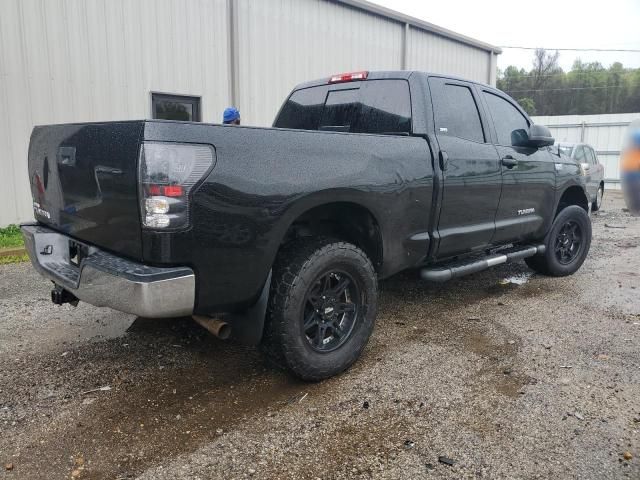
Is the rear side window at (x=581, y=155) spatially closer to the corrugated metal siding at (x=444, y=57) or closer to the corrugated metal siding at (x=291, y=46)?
the corrugated metal siding at (x=444, y=57)

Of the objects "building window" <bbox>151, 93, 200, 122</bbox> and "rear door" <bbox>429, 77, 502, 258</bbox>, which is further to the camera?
"building window" <bbox>151, 93, 200, 122</bbox>

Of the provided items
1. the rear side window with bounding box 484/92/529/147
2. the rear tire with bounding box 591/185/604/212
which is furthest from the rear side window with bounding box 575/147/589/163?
the rear side window with bounding box 484/92/529/147

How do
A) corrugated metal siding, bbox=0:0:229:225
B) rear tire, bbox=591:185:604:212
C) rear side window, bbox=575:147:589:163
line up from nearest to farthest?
1. corrugated metal siding, bbox=0:0:229:225
2. rear side window, bbox=575:147:589:163
3. rear tire, bbox=591:185:604:212

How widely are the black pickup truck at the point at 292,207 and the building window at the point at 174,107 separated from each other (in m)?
4.58

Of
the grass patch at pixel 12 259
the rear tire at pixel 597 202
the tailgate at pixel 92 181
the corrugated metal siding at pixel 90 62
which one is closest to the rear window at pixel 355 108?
the tailgate at pixel 92 181

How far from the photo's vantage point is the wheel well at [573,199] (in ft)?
19.2

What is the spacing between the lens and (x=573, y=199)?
599 cm

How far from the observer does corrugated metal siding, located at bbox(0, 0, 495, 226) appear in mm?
7324

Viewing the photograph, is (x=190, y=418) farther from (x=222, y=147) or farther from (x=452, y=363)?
(x=452, y=363)

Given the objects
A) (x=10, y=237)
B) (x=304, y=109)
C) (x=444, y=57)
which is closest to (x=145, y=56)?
(x=10, y=237)

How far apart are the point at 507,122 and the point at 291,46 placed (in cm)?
649

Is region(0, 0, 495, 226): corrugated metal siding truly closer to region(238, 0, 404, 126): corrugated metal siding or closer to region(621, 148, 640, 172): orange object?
region(238, 0, 404, 126): corrugated metal siding

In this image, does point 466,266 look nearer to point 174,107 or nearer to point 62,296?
point 62,296

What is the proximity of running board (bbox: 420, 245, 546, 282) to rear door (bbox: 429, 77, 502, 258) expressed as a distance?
12 centimetres
